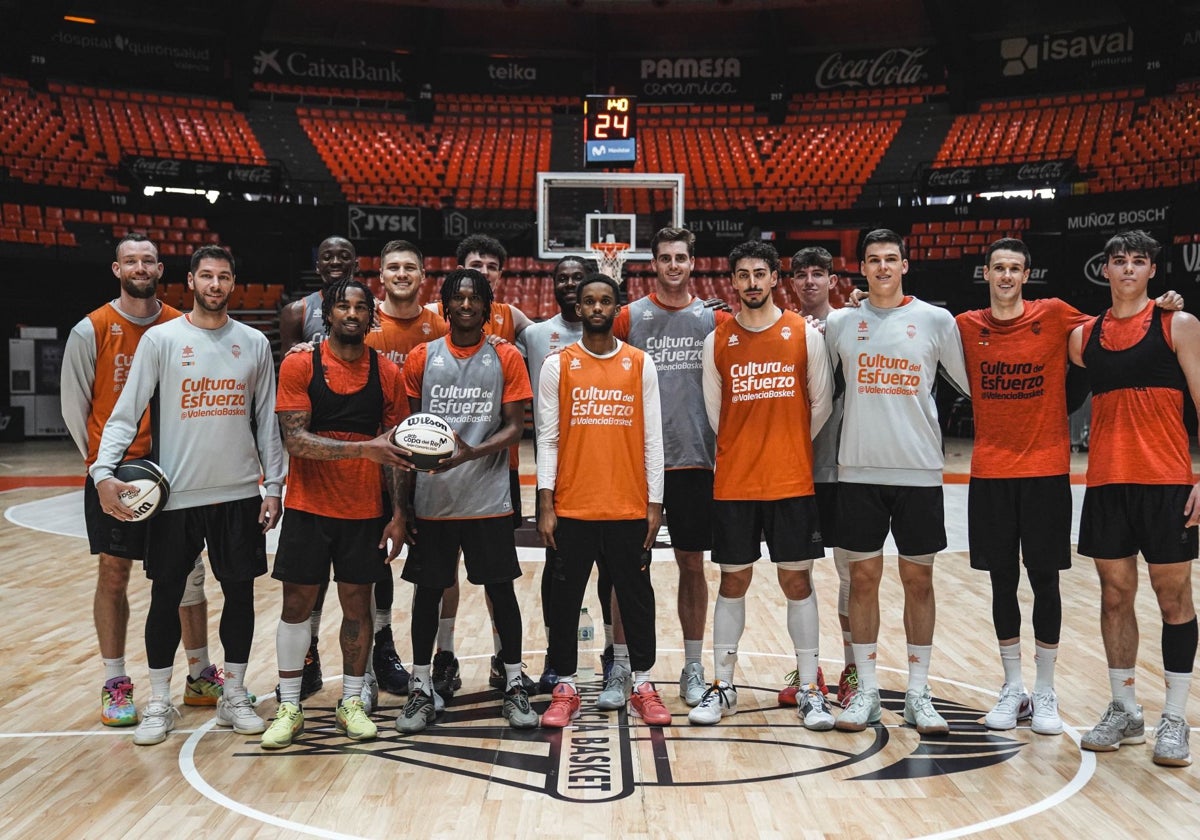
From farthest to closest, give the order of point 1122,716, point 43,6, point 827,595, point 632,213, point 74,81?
point 74,81 < point 43,6 < point 632,213 < point 827,595 < point 1122,716

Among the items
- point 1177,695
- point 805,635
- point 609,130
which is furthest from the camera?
point 609,130

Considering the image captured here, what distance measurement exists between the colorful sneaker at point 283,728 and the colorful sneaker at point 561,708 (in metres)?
0.99

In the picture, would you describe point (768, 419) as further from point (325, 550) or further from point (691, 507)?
point (325, 550)

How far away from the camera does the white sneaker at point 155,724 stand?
13.2ft

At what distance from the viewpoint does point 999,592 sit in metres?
4.24

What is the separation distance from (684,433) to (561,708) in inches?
50.8

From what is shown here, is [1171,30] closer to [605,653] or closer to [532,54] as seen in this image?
[532,54]

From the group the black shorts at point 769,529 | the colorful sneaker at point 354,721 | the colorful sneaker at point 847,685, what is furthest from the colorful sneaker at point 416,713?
the colorful sneaker at point 847,685

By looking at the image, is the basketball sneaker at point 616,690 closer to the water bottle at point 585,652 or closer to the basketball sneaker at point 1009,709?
the water bottle at point 585,652

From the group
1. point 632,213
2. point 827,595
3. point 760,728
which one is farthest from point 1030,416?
point 632,213

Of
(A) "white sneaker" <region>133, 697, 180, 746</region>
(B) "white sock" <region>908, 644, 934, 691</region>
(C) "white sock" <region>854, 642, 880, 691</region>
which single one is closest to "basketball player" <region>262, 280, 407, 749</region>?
(A) "white sneaker" <region>133, 697, 180, 746</region>

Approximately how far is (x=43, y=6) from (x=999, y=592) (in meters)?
20.8

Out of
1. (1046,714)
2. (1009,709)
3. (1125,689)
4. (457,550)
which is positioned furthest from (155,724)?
(1125,689)

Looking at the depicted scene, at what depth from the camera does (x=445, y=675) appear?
4656 mm
